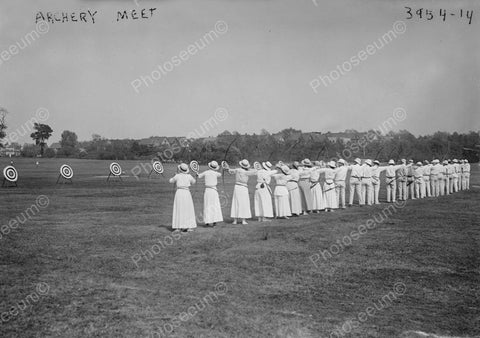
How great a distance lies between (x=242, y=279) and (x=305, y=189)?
9.75 meters

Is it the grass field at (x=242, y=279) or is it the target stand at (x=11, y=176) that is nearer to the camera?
the grass field at (x=242, y=279)

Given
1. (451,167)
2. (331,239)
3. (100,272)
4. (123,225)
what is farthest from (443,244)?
(451,167)

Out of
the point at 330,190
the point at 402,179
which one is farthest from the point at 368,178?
the point at 402,179

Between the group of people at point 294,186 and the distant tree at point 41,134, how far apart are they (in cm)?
8082

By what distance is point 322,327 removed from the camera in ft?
19.5

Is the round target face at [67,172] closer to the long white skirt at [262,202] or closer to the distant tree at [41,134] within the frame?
the long white skirt at [262,202]

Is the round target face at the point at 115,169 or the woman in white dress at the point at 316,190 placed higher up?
the round target face at the point at 115,169

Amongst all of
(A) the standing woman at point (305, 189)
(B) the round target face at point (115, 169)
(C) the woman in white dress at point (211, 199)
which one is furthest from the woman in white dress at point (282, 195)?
(B) the round target face at point (115, 169)

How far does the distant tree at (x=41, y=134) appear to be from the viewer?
8794 cm
